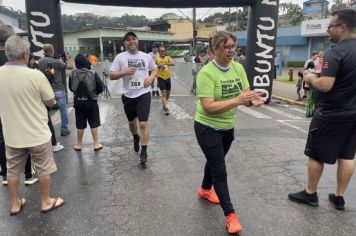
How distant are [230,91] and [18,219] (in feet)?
8.36

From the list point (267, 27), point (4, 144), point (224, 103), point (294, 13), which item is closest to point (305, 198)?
point (224, 103)

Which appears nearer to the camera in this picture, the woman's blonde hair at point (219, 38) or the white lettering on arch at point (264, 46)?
the woman's blonde hair at point (219, 38)

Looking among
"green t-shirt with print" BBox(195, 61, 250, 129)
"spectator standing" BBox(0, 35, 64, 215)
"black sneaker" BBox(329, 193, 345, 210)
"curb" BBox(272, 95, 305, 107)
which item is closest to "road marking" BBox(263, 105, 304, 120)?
"curb" BBox(272, 95, 305, 107)

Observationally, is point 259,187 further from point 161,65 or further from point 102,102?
point 102,102

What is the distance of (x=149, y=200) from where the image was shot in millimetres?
4090

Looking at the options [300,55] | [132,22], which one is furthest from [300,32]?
[132,22]

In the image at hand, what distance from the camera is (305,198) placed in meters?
3.93

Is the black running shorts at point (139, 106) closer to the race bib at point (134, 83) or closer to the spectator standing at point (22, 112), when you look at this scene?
the race bib at point (134, 83)

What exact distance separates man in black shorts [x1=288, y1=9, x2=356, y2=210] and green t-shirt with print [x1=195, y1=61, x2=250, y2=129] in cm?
77

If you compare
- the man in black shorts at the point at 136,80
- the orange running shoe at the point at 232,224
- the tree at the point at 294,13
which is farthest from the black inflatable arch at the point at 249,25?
the tree at the point at 294,13

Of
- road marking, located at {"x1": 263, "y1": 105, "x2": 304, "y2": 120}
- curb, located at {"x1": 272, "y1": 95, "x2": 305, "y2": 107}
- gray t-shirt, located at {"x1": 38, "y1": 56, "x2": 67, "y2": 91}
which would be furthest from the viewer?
curb, located at {"x1": 272, "y1": 95, "x2": 305, "y2": 107}

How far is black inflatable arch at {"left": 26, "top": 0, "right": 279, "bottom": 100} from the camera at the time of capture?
960cm

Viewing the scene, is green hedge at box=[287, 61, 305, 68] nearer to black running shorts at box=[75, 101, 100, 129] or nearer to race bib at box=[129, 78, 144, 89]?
black running shorts at box=[75, 101, 100, 129]

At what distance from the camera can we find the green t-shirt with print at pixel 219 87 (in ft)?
10.6
